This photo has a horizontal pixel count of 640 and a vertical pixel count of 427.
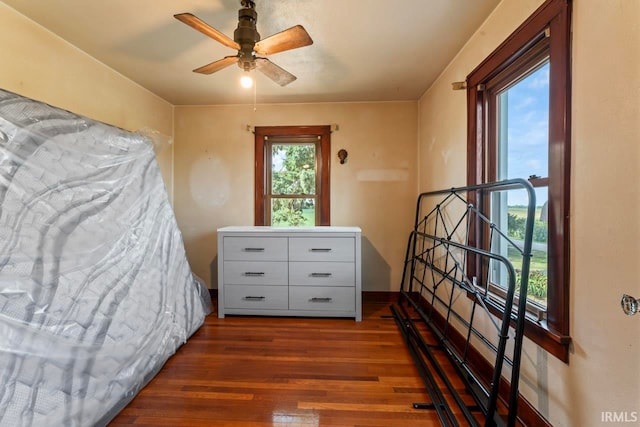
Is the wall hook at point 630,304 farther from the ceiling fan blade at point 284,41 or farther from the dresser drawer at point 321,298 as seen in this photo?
the dresser drawer at point 321,298

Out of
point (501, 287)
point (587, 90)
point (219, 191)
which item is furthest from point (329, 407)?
point (219, 191)

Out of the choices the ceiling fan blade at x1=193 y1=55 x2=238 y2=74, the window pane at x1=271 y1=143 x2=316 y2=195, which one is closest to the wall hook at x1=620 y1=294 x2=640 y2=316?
the ceiling fan blade at x1=193 y1=55 x2=238 y2=74

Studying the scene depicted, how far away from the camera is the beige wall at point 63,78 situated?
62.6 inches

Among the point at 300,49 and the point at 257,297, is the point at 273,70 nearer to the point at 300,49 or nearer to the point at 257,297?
the point at 300,49

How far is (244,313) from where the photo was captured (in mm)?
2611

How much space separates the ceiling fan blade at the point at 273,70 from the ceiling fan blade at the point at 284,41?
0.14 meters

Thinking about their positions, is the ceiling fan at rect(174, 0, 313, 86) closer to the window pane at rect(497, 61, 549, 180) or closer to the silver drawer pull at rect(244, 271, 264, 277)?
the window pane at rect(497, 61, 549, 180)

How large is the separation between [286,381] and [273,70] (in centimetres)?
202

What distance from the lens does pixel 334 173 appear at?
307 cm

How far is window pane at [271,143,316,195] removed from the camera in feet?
10.4

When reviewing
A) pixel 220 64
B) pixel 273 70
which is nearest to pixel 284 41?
pixel 273 70

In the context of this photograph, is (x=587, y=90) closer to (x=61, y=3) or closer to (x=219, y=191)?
(x=61, y=3)

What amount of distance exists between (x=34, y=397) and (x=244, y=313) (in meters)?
1.61

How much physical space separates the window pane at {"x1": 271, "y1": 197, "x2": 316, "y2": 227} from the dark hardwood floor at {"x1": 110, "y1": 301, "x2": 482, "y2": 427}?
121 centimetres
